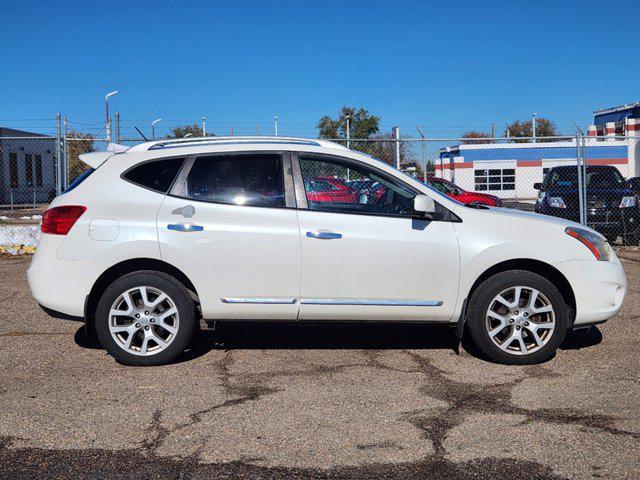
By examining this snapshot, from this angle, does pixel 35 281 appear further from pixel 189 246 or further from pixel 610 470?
pixel 610 470

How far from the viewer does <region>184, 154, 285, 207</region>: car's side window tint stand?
5.68 meters

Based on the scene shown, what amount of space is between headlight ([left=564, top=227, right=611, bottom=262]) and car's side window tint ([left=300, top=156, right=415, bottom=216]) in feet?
4.45

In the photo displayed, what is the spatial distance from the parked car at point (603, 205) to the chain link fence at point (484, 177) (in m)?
0.02

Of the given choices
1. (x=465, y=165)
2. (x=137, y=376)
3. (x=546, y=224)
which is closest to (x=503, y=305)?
(x=546, y=224)

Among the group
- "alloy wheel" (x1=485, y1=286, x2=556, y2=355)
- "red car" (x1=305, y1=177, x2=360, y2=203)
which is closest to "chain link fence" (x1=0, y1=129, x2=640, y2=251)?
"red car" (x1=305, y1=177, x2=360, y2=203)

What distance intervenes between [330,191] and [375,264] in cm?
77

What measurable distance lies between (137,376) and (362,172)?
7.82 feet

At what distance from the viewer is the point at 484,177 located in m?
35.6

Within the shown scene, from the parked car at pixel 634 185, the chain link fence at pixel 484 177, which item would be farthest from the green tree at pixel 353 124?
the parked car at pixel 634 185

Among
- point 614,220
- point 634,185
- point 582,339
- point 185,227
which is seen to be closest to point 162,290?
point 185,227

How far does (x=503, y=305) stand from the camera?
5.69m

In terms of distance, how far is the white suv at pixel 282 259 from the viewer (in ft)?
18.3

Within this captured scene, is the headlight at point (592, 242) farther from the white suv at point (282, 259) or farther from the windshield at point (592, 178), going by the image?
the windshield at point (592, 178)

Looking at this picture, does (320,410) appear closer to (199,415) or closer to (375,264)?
(199,415)
